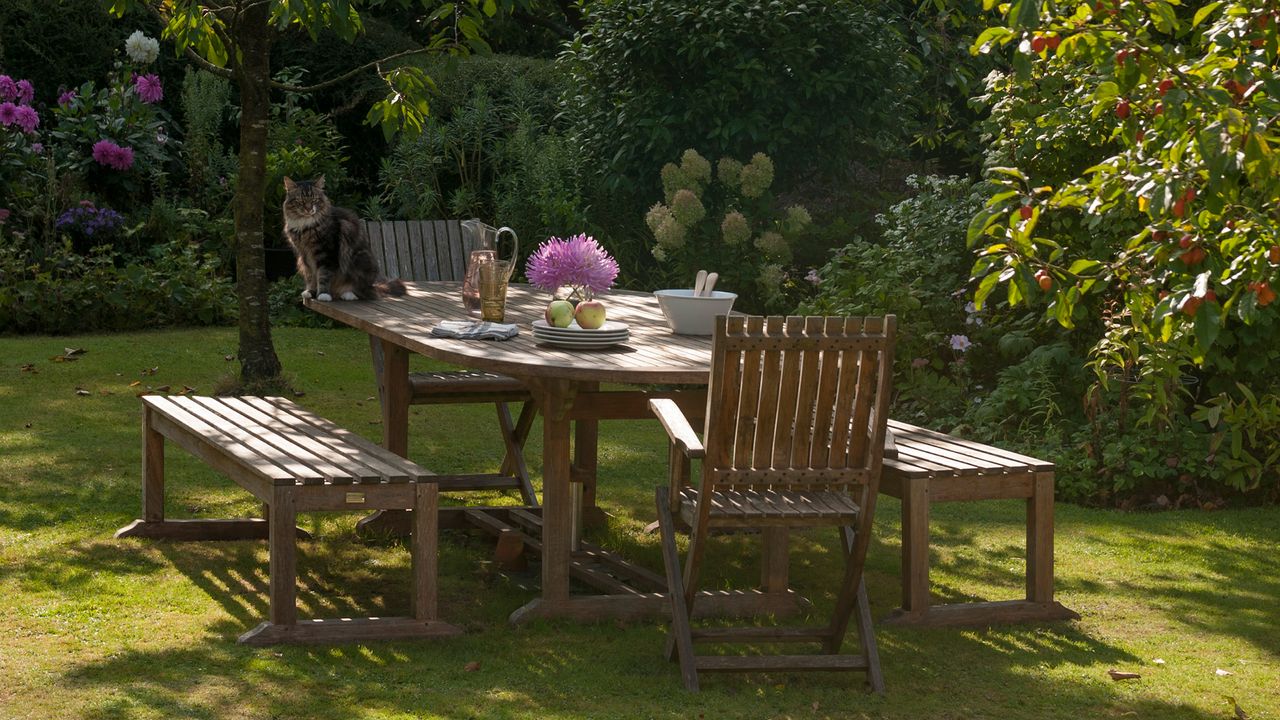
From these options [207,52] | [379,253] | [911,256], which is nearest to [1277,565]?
[911,256]

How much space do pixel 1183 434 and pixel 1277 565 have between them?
1082 millimetres

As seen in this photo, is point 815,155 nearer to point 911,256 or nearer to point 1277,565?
point 911,256

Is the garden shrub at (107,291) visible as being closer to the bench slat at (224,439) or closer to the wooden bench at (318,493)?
the bench slat at (224,439)

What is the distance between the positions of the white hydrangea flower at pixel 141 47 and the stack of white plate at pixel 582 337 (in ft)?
25.2

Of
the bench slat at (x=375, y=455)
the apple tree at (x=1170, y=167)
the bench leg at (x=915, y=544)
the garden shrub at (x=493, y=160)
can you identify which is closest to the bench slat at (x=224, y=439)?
the bench slat at (x=375, y=455)

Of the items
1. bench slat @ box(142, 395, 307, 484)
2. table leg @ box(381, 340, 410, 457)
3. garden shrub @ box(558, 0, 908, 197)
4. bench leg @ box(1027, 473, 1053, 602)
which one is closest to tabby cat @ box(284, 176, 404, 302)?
table leg @ box(381, 340, 410, 457)

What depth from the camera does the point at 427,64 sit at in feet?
41.3

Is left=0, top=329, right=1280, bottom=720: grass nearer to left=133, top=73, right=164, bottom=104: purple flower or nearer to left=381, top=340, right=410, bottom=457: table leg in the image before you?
left=381, top=340, right=410, bottom=457: table leg

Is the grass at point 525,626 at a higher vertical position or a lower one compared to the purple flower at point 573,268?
lower

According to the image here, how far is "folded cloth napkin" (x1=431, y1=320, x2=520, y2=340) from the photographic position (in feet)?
16.0

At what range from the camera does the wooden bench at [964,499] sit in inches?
183

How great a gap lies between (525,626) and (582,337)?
3.10 feet

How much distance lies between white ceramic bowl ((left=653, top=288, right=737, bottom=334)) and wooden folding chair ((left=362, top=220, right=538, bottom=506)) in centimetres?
109

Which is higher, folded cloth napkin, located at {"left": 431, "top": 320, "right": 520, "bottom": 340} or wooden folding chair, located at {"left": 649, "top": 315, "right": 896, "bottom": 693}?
folded cloth napkin, located at {"left": 431, "top": 320, "right": 520, "bottom": 340}
